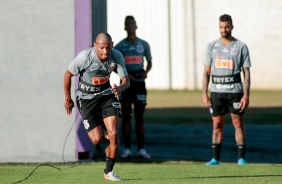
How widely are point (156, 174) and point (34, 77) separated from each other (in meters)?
3.77

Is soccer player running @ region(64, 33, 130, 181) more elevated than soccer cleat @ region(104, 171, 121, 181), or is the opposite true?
soccer player running @ region(64, 33, 130, 181)

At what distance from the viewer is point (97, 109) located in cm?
1378

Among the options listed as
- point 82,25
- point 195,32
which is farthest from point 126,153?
point 195,32

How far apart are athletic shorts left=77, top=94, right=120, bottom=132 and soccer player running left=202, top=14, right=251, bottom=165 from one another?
8.18 feet

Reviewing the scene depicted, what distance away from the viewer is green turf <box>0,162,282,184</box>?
1335 centimetres

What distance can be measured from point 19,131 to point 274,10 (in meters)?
22.7

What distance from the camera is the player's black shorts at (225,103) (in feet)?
52.0

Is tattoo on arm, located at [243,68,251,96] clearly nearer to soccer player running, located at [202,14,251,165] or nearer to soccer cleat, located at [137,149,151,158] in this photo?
soccer player running, located at [202,14,251,165]

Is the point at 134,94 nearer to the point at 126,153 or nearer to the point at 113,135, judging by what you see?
the point at 126,153

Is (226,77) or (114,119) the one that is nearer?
(114,119)

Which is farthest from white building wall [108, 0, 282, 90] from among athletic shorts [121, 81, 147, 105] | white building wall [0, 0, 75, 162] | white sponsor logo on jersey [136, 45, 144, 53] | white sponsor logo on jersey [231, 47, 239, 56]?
white sponsor logo on jersey [231, 47, 239, 56]

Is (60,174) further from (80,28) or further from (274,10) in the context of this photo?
(274,10)

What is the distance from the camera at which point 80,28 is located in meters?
17.1

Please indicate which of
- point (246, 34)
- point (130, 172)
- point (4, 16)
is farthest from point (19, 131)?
point (246, 34)
